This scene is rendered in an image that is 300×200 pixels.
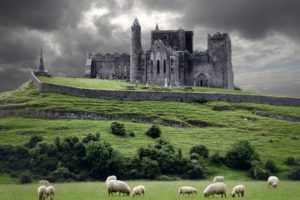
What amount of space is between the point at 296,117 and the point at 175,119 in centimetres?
2642

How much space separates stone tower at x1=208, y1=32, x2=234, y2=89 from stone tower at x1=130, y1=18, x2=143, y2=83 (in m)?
19.4

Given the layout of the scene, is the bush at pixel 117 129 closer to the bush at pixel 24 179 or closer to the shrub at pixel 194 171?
the shrub at pixel 194 171

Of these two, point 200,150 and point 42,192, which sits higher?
point 42,192

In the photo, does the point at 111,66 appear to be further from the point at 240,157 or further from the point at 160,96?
the point at 240,157

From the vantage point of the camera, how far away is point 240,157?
81312mm

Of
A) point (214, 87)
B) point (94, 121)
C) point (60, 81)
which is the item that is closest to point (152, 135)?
point (94, 121)

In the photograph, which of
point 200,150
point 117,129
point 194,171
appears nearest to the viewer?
point 194,171

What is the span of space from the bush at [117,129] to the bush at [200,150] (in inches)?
559

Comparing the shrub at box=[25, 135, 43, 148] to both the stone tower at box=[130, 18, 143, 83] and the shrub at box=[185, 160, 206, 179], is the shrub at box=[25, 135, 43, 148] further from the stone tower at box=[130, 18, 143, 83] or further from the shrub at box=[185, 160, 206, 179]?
the stone tower at box=[130, 18, 143, 83]

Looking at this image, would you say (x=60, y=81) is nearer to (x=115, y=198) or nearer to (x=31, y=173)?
(x=31, y=173)

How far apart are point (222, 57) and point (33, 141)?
274 feet

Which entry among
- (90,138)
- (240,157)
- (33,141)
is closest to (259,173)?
(240,157)

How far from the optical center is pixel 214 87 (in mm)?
156125

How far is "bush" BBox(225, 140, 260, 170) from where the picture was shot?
81.4 meters
